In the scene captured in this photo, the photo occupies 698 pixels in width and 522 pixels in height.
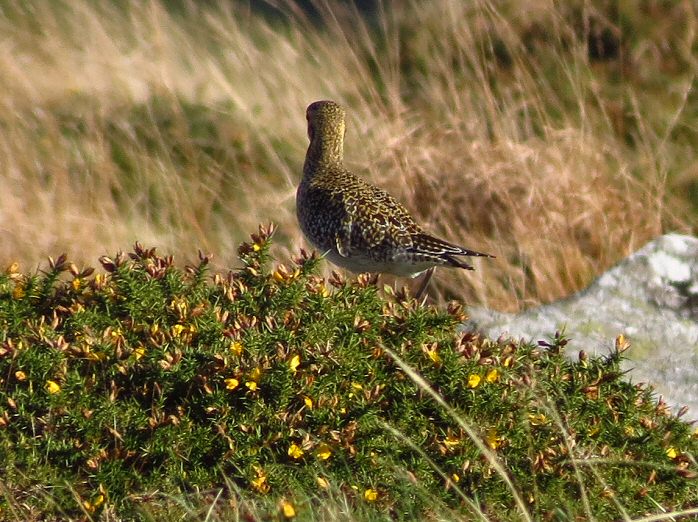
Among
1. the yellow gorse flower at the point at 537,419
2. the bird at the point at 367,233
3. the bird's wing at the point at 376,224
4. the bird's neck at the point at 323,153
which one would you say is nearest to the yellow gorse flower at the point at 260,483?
the yellow gorse flower at the point at 537,419

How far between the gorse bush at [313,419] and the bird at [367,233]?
6.15 feet

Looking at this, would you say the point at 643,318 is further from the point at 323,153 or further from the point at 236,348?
the point at 236,348

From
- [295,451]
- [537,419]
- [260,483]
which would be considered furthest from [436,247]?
[260,483]

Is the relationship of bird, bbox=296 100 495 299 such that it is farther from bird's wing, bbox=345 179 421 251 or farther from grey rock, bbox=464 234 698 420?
grey rock, bbox=464 234 698 420

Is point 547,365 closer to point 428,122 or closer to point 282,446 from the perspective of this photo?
point 282,446

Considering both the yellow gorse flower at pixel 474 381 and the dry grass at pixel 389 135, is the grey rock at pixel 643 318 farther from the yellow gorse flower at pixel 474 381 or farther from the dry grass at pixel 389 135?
the yellow gorse flower at pixel 474 381

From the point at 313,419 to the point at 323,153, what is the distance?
136 inches

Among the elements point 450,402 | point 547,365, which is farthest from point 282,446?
point 547,365

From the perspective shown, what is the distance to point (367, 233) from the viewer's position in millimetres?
6848

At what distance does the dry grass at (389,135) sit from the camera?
26.0 feet

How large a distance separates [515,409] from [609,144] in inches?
208

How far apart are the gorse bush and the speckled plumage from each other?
189 cm

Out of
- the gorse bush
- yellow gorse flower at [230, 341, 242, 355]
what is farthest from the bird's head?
yellow gorse flower at [230, 341, 242, 355]

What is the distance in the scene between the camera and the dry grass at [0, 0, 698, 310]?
791cm
